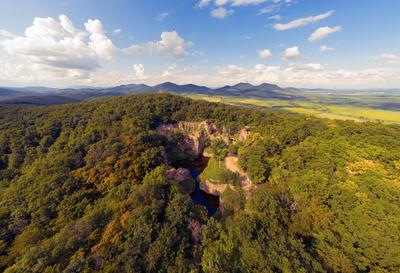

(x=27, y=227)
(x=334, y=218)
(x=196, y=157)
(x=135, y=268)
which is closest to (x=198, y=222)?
(x=135, y=268)

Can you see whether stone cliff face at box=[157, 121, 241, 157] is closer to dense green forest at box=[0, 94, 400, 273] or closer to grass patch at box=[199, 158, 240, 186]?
dense green forest at box=[0, 94, 400, 273]

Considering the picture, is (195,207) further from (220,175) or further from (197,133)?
(197,133)

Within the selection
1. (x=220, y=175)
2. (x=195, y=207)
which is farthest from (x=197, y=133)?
(x=195, y=207)

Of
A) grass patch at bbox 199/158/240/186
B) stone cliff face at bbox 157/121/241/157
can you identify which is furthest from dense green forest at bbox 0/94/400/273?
stone cliff face at bbox 157/121/241/157

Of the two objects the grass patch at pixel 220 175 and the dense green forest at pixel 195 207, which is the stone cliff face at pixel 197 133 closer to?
the dense green forest at pixel 195 207

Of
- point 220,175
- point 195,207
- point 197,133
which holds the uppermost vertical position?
point 197,133

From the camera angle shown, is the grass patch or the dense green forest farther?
the grass patch

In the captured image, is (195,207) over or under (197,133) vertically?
under

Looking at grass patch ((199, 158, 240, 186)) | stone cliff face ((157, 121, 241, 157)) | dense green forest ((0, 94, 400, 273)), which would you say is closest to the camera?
dense green forest ((0, 94, 400, 273))

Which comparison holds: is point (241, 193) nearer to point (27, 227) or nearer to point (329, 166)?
point (329, 166)
